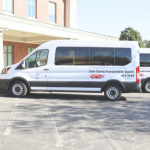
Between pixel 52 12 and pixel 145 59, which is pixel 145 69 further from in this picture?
pixel 52 12

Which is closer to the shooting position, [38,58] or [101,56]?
[101,56]

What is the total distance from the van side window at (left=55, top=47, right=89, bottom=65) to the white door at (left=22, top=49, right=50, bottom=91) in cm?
50

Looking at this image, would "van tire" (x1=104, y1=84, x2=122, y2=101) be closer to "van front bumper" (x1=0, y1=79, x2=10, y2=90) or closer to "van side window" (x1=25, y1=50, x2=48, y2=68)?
"van side window" (x1=25, y1=50, x2=48, y2=68)

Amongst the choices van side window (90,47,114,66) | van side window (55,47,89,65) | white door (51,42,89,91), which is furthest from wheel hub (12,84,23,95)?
van side window (90,47,114,66)

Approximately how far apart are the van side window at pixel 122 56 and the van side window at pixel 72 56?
122 cm

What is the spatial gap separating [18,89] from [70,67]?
2431mm

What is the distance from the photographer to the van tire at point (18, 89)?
10211 millimetres


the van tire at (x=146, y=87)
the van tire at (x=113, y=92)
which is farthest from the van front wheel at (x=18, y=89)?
the van tire at (x=146, y=87)

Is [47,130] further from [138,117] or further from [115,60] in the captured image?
[115,60]

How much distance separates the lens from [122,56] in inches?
384

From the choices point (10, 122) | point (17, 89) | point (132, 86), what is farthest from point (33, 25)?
point (10, 122)

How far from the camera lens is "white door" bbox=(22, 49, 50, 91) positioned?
10055 mm

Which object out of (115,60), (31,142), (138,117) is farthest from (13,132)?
(115,60)

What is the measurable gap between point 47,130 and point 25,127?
584 millimetres
